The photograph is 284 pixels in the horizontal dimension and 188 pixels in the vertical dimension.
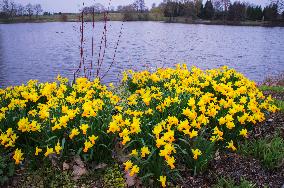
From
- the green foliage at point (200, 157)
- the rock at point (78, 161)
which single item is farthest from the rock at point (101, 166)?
the green foliage at point (200, 157)

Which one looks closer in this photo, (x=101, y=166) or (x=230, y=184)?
(x=230, y=184)

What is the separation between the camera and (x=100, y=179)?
184 inches

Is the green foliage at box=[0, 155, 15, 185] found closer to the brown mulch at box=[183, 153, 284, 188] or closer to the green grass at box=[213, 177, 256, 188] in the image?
the brown mulch at box=[183, 153, 284, 188]

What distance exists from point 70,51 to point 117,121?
83.0ft

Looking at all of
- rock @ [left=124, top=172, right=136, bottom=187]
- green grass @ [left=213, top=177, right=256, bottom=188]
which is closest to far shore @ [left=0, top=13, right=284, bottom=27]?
rock @ [left=124, top=172, right=136, bottom=187]

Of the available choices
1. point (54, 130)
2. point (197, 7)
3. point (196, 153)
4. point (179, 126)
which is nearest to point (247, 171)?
point (196, 153)

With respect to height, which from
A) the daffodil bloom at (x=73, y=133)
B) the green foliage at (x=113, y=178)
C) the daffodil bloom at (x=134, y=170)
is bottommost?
the green foliage at (x=113, y=178)

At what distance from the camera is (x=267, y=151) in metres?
5.21

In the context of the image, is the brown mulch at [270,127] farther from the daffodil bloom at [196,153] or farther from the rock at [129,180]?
the rock at [129,180]

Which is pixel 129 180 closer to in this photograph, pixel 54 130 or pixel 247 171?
pixel 54 130

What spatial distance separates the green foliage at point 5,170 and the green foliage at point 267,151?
3.49 m

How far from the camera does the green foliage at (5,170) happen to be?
4512 mm

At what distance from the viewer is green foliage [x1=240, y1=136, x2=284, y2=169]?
16.4ft

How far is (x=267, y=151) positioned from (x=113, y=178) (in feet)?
8.03
